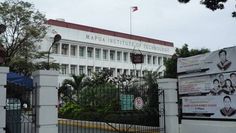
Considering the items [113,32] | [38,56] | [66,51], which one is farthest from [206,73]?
[113,32]

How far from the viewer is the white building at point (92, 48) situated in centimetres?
5688

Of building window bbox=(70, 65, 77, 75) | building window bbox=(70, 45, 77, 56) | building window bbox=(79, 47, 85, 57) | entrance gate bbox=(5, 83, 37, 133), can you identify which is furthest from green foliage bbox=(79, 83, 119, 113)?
building window bbox=(79, 47, 85, 57)

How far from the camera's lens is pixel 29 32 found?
116ft

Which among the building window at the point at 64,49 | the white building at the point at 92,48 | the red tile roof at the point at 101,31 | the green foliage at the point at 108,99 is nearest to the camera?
the green foliage at the point at 108,99

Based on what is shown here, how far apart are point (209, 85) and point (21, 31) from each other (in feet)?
84.6

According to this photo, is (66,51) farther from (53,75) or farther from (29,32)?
(53,75)

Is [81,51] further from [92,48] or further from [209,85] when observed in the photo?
[209,85]

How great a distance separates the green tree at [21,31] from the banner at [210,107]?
74.6 feet

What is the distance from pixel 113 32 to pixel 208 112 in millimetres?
53385

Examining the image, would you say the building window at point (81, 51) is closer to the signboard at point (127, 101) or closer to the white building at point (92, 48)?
the white building at point (92, 48)

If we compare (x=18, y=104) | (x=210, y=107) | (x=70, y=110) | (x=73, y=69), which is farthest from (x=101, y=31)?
(x=18, y=104)

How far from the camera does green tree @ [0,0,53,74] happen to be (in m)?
34.6

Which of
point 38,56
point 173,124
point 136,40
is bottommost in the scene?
point 173,124

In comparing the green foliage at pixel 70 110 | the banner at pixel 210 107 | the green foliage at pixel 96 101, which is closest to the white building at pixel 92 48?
the green foliage at pixel 70 110
